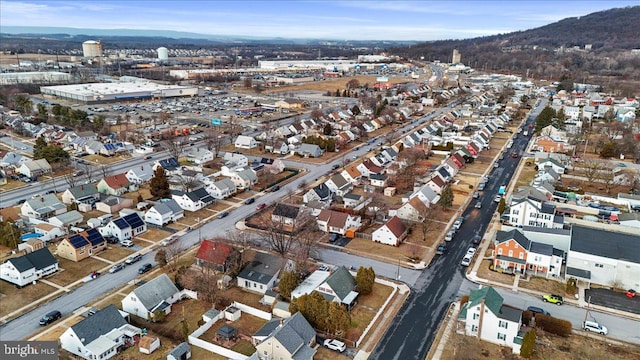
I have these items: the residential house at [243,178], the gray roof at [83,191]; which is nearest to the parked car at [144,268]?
the gray roof at [83,191]

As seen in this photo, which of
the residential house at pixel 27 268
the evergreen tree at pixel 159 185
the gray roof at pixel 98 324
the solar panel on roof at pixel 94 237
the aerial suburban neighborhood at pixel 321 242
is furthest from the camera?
the evergreen tree at pixel 159 185

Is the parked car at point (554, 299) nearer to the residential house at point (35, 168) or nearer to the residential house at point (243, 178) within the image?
the residential house at point (243, 178)

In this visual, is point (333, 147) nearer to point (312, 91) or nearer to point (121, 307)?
point (121, 307)

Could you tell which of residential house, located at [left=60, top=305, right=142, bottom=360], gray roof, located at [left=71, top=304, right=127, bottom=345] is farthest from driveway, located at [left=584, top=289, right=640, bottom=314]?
gray roof, located at [left=71, top=304, right=127, bottom=345]

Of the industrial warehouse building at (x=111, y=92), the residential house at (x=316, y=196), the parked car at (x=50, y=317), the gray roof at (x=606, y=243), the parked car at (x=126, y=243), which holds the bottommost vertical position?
the parked car at (x=50, y=317)

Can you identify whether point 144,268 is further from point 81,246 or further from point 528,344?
point 528,344

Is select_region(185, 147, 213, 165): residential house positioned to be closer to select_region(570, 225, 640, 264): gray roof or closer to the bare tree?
the bare tree
